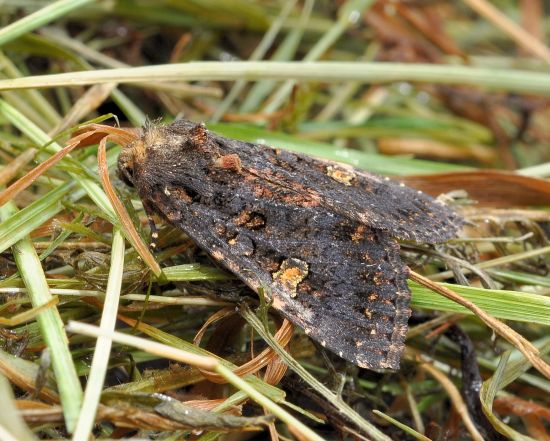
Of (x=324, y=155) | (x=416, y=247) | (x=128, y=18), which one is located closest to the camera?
(x=416, y=247)

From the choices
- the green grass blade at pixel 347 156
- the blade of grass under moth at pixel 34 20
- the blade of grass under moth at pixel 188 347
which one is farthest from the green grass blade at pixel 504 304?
the blade of grass under moth at pixel 34 20

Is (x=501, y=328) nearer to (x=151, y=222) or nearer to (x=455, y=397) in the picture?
(x=455, y=397)

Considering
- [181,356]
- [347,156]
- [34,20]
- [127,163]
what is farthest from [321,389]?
[34,20]

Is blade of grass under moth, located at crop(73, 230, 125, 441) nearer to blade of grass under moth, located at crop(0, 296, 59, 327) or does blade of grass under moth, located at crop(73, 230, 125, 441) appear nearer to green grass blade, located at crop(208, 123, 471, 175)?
blade of grass under moth, located at crop(0, 296, 59, 327)

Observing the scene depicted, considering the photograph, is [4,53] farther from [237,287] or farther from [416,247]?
[416,247]

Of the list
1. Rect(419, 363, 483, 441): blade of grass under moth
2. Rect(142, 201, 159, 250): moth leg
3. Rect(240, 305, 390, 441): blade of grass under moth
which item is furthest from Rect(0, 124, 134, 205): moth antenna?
Rect(419, 363, 483, 441): blade of grass under moth

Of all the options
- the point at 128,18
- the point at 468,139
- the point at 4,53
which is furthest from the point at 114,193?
the point at 468,139
